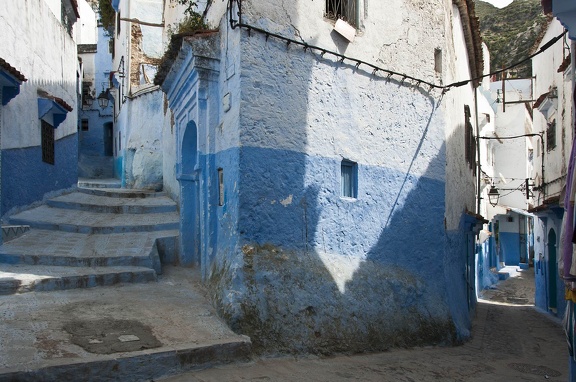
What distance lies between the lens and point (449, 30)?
30.4ft

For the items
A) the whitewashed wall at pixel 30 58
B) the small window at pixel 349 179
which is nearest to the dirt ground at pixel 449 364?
the small window at pixel 349 179

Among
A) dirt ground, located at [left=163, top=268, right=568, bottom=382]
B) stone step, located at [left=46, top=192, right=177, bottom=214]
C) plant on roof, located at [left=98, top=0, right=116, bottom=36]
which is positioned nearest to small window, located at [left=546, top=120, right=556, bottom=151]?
dirt ground, located at [left=163, top=268, right=568, bottom=382]

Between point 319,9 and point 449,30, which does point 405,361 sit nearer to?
point 319,9

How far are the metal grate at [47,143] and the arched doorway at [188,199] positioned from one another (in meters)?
3.72

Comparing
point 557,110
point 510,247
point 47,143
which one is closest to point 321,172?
point 47,143

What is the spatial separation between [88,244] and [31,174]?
7.92ft

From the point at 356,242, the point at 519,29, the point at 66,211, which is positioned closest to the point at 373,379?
the point at 356,242

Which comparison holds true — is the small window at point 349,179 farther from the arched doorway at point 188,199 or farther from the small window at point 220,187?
the arched doorway at point 188,199

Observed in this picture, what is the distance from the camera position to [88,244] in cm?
852

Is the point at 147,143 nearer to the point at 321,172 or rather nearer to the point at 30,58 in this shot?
the point at 30,58

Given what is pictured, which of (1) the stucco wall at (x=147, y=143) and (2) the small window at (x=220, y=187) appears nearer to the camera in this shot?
(2) the small window at (x=220, y=187)

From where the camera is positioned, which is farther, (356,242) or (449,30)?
(449,30)

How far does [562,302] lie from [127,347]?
41.1ft

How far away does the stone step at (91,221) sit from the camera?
916 cm
